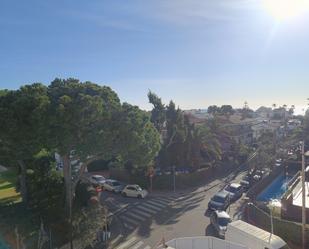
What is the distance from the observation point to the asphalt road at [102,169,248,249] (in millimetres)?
23422

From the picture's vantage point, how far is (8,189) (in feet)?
113

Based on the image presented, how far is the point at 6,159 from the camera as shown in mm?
24609

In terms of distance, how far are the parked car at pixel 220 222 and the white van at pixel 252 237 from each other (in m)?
3.97

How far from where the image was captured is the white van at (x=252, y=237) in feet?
54.4

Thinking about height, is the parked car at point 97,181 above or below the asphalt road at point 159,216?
above

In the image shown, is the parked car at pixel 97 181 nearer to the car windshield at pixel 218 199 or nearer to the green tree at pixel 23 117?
the car windshield at pixel 218 199

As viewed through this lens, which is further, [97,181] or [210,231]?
[97,181]

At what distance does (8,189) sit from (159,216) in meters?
16.8

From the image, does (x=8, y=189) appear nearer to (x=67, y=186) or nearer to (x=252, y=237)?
(x=67, y=186)

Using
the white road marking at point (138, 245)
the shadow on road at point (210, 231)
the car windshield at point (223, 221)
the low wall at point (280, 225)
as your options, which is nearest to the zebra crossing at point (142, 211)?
the white road marking at point (138, 245)

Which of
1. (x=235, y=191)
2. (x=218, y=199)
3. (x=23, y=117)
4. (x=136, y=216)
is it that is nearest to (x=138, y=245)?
(x=136, y=216)

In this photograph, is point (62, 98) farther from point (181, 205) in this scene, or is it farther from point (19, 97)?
point (181, 205)

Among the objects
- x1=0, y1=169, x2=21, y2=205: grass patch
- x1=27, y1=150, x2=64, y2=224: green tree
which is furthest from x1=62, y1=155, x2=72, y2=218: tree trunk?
x1=0, y1=169, x2=21, y2=205: grass patch

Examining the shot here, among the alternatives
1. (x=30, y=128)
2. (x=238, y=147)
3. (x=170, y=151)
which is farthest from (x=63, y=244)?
(x=238, y=147)
